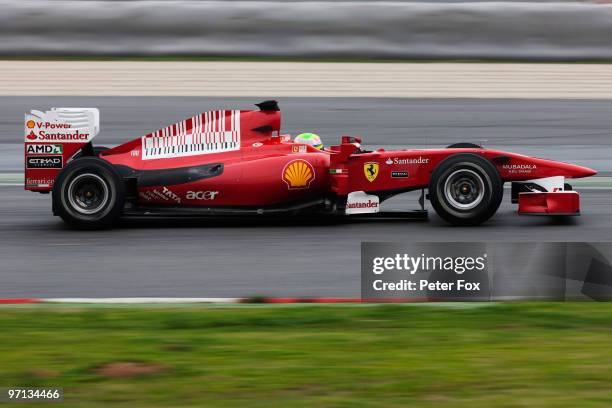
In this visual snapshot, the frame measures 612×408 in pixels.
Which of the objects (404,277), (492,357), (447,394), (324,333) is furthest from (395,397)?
(404,277)

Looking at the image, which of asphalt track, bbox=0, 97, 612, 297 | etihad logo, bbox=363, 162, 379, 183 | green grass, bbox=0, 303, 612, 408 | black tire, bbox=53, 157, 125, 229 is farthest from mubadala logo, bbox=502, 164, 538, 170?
black tire, bbox=53, 157, 125, 229

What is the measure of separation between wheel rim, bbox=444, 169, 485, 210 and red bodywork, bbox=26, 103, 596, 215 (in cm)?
25

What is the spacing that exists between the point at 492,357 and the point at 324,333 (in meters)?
1.06

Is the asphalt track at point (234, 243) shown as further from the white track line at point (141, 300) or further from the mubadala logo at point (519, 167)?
the mubadala logo at point (519, 167)

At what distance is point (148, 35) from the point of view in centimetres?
1962

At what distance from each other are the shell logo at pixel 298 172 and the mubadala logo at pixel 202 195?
67 cm

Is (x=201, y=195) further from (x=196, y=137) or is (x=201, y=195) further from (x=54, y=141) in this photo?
(x=54, y=141)

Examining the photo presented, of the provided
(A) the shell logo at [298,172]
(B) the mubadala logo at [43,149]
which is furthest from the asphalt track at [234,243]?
(B) the mubadala logo at [43,149]

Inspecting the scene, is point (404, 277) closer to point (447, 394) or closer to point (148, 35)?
point (447, 394)

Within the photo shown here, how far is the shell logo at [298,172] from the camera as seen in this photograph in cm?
1018

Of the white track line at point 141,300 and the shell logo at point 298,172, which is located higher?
the shell logo at point 298,172

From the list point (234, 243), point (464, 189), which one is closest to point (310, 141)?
point (234, 243)

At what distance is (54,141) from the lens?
1049cm

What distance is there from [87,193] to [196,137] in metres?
1.12
